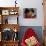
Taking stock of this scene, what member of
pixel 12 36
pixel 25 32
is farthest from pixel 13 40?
pixel 25 32

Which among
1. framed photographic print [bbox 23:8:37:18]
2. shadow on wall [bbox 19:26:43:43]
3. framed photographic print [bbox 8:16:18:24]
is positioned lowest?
shadow on wall [bbox 19:26:43:43]

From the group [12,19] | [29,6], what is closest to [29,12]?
[29,6]

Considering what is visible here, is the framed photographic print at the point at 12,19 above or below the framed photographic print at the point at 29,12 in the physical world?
below

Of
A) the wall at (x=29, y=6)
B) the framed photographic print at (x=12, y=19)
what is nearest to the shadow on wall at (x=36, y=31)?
the wall at (x=29, y=6)

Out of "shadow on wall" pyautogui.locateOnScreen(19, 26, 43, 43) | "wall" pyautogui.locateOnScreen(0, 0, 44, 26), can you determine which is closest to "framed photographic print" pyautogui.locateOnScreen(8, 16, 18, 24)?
"wall" pyautogui.locateOnScreen(0, 0, 44, 26)

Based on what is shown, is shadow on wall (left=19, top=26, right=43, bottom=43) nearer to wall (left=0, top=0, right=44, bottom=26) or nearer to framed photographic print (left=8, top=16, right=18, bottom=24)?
wall (left=0, top=0, right=44, bottom=26)

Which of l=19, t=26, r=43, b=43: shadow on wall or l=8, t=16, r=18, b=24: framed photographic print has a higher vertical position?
l=8, t=16, r=18, b=24: framed photographic print

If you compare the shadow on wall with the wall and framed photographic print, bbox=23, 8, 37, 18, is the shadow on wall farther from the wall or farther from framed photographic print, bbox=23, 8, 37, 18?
framed photographic print, bbox=23, 8, 37, 18

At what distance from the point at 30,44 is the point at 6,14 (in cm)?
112

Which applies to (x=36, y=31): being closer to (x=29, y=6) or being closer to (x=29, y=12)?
(x=29, y=12)

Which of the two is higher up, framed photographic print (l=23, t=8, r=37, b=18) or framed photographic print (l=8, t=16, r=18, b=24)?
framed photographic print (l=23, t=8, r=37, b=18)

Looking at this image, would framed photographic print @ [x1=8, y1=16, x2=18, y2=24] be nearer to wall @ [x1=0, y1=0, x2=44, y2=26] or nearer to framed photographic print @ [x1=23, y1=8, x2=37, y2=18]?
wall @ [x1=0, y1=0, x2=44, y2=26]

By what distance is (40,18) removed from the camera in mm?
4664

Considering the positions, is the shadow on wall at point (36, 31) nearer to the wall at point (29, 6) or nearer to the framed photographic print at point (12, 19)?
the wall at point (29, 6)
